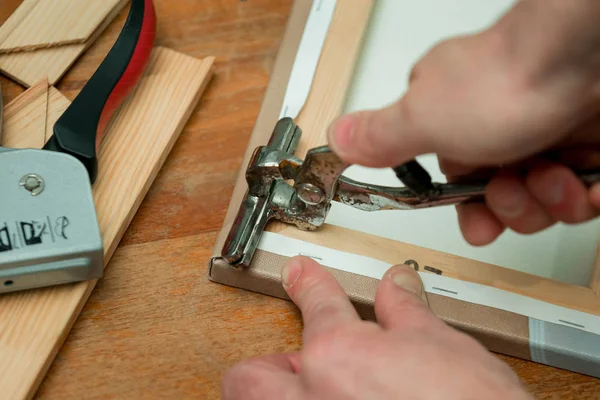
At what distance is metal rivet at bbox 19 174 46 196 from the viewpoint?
1.72 ft

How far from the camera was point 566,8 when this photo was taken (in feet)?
1.08

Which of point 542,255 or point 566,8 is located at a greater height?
point 566,8

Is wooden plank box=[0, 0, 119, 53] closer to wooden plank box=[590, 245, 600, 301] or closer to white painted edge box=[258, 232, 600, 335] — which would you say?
white painted edge box=[258, 232, 600, 335]

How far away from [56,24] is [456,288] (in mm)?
524

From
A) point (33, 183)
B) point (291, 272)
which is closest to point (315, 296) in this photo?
point (291, 272)

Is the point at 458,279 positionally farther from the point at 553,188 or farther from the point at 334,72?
the point at 334,72

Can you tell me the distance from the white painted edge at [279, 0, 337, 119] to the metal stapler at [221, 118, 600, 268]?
48mm

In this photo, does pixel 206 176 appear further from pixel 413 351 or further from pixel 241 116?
pixel 413 351

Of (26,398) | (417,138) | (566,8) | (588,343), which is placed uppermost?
(566,8)

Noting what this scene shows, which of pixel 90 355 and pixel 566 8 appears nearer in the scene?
pixel 566 8

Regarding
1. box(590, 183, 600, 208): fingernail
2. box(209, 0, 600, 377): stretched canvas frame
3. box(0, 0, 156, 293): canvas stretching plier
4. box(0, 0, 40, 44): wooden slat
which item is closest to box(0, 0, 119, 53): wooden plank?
box(0, 0, 40, 44): wooden slat

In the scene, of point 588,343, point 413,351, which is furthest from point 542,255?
point 413,351

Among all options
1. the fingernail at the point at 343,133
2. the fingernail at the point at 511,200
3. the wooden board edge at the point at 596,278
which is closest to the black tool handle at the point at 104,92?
the fingernail at the point at 343,133

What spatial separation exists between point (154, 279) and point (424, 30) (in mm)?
460
